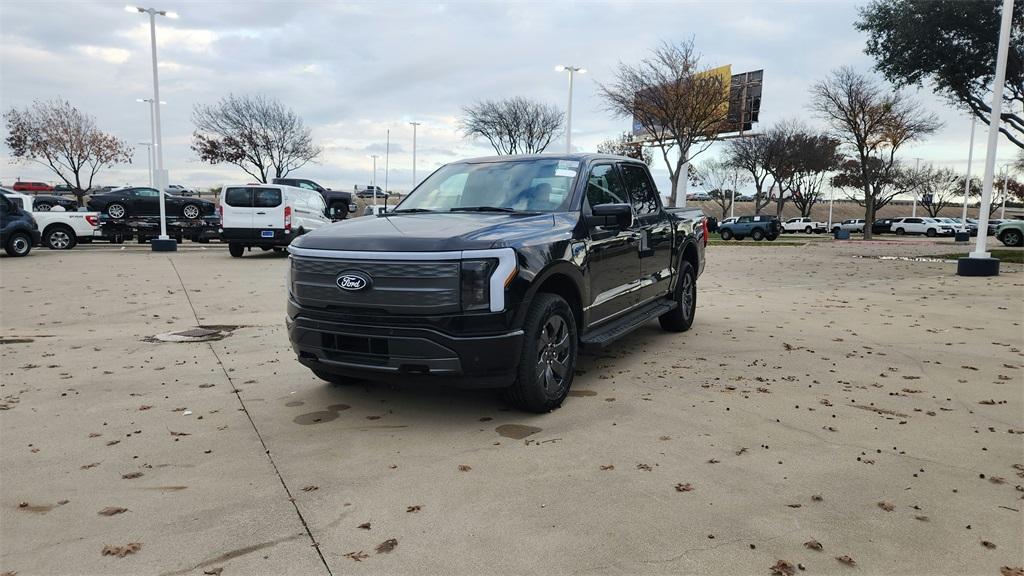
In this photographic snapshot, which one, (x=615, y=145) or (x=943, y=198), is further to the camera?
(x=943, y=198)

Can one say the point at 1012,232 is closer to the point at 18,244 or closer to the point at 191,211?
the point at 191,211

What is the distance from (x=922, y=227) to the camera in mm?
49969

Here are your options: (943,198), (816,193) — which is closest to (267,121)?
(816,193)

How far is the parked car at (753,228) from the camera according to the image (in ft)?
117

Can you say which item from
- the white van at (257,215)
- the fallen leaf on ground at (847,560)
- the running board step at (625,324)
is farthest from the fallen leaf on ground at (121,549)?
the white van at (257,215)

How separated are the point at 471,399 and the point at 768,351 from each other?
3233 mm

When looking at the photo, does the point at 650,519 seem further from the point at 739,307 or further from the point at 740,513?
the point at 739,307

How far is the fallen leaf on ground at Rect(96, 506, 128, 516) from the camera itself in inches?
124

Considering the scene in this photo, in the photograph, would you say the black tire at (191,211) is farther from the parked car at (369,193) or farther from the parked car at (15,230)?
the parked car at (369,193)

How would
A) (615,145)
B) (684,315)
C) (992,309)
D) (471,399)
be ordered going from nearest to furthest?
1. (471,399)
2. (684,315)
3. (992,309)
4. (615,145)

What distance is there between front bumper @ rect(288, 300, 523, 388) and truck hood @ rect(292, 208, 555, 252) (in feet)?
1.61

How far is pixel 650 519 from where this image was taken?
10.0 ft

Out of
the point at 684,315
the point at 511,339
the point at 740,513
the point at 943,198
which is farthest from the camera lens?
the point at 943,198

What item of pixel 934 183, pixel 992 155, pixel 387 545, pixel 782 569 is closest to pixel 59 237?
pixel 387 545
